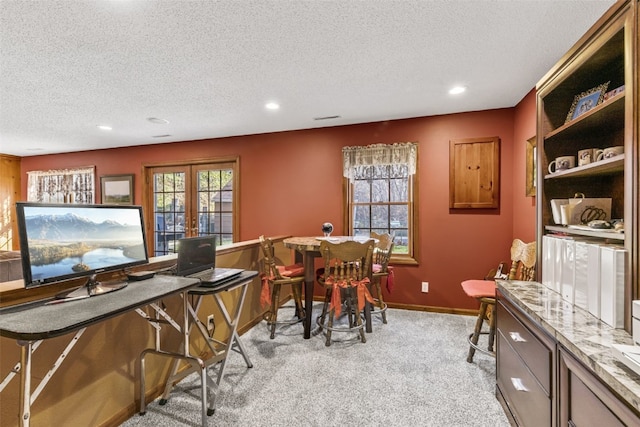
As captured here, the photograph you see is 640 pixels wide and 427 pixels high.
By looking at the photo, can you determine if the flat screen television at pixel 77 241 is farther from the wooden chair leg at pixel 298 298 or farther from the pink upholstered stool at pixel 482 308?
the pink upholstered stool at pixel 482 308

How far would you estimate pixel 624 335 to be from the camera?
3.58 feet

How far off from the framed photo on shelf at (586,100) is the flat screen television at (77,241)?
2.50 metres

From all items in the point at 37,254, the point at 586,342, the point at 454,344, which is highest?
the point at 37,254

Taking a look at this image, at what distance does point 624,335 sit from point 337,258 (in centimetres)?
182

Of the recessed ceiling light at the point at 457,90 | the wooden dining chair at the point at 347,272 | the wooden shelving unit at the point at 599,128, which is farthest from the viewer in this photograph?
the recessed ceiling light at the point at 457,90

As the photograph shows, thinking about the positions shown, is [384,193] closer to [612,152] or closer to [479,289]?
[479,289]

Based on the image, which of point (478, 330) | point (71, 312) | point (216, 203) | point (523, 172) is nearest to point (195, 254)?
point (71, 312)

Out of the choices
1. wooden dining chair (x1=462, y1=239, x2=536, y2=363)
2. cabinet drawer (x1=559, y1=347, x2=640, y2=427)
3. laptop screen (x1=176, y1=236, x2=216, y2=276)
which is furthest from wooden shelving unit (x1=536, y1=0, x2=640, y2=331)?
laptop screen (x1=176, y1=236, x2=216, y2=276)

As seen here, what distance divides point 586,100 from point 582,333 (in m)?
1.25

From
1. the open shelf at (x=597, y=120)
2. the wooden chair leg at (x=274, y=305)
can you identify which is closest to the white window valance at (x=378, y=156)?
the wooden chair leg at (x=274, y=305)

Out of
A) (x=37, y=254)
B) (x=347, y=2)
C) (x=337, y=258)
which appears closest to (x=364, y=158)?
(x=337, y=258)

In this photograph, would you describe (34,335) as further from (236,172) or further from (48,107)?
(236,172)

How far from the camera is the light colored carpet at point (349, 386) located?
176 centimetres

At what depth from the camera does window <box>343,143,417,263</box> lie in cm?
373
